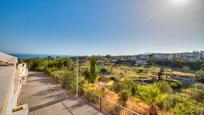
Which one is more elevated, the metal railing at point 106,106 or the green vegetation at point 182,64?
the metal railing at point 106,106

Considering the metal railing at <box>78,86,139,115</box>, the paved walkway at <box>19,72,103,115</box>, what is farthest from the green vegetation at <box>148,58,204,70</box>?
the paved walkway at <box>19,72,103,115</box>

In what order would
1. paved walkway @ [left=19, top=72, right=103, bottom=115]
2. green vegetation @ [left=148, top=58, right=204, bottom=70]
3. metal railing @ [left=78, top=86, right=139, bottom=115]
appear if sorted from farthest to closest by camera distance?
green vegetation @ [left=148, top=58, right=204, bottom=70]
paved walkway @ [left=19, top=72, right=103, bottom=115]
metal railing @ [left=78, top=86, right=139, bottom=115]

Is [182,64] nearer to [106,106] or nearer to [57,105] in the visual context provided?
[106,106]

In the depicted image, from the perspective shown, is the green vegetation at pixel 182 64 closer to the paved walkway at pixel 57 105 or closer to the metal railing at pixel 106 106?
the metal railing at pixel 106 106

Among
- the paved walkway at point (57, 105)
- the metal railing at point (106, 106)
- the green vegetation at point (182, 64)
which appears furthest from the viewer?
the green vegetation at point (182, 64)

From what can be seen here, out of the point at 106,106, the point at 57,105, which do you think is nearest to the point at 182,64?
the point at 106,106

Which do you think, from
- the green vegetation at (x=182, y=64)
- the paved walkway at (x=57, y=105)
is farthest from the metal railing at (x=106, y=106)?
the green vegetation at (x=182, y=64)

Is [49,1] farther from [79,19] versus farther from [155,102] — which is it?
[155,102]

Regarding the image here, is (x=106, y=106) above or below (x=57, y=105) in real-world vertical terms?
above

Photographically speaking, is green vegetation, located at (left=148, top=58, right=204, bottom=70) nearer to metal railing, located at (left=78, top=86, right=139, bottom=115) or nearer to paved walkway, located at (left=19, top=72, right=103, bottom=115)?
metal railing, located at (left=78, top=86, right=139, bottom=115)

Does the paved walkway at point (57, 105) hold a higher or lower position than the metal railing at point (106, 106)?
lower

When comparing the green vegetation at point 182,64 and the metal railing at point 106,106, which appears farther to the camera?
the green vegetation at point 182,64

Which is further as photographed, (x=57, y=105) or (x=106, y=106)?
(x=57, y=105)

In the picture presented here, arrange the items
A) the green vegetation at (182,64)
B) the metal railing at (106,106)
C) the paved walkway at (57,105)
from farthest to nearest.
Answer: the green vegetation at (182,64) → the paved walkway at (57,105) → the metal railing at (106,106)
